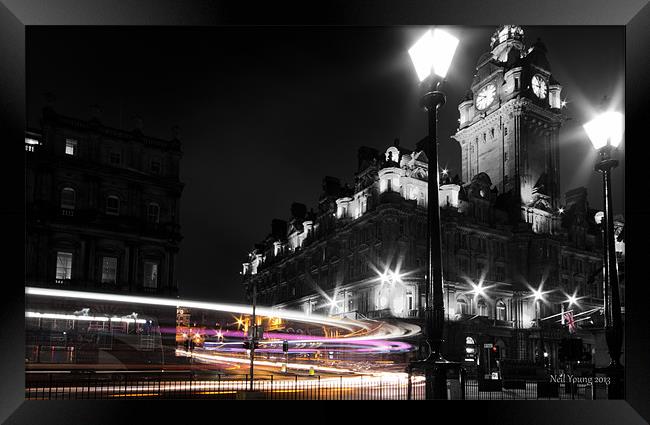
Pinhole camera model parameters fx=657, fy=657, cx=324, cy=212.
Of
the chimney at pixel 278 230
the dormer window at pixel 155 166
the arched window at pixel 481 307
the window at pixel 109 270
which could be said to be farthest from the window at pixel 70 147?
the arched window at pixel 481 307

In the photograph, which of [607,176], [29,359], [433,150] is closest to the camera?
[433,150]

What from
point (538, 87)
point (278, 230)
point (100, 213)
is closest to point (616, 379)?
point (100, 213)

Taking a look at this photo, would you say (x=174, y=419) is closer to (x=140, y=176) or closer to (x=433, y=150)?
(x=433, y=150)

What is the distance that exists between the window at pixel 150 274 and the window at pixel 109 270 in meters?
1.31

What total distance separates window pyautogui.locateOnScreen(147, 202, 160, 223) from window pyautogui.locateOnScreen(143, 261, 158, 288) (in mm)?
1818

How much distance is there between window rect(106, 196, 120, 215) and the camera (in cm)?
2700

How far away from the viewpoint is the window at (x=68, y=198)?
85.9 feet

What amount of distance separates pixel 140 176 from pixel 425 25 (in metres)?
19.8

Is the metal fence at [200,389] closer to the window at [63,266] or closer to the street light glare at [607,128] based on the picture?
the street light glare at [607,128]

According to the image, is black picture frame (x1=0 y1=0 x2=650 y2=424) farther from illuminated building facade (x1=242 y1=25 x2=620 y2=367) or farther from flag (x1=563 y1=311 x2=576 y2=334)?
flag (x1=563 y1=311 x2=576 y2=334)

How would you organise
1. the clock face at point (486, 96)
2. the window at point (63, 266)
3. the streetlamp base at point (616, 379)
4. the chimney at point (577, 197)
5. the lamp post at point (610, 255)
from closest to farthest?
1. the streetlamp base at point (616, 379)
2. the lamp post at point (610, 255)
3. the window at point (63, 266)
4. the chimney at point (577, 197)
5. the clock face at point (486, 96)

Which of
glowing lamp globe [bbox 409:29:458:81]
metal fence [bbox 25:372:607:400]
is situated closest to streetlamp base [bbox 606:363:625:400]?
metal fence [bbox 25:372:607:400]

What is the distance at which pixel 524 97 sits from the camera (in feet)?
165

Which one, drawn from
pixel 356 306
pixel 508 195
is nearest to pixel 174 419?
pixel 356 306
